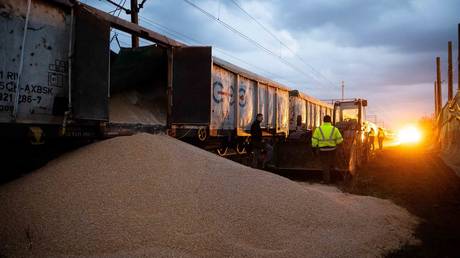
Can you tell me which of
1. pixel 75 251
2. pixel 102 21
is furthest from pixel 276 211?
pixel 102 21

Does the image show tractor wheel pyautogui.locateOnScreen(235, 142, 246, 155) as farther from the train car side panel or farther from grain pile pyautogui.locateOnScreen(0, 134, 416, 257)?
the train car side panel

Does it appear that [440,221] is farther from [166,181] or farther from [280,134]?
[280,134]

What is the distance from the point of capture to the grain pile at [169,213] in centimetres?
334

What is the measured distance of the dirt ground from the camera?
13.7 feet

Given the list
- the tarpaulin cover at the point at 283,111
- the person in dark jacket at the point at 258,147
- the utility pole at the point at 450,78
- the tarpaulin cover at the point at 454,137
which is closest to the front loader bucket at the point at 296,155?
the person in dark jacket at the point at 258,147

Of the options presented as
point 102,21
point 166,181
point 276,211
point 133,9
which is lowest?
point 276,211

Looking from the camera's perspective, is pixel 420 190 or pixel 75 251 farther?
pixel 420 190

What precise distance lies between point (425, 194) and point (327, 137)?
217cm

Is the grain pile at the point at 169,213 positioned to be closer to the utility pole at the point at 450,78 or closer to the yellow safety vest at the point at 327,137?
the yellow safety vest at the point at 327,137

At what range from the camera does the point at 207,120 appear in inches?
320

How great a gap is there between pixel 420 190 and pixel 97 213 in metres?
6.62

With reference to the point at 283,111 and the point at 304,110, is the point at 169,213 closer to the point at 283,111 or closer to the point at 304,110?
the point at 283,111

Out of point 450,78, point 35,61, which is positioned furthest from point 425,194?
point 450,78

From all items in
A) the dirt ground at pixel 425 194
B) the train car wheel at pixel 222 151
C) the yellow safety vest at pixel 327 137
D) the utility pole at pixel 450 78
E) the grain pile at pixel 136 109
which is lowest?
the dirt ground at pixel 425 194
